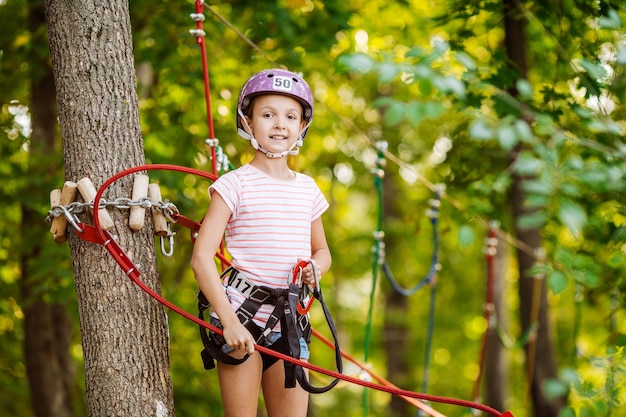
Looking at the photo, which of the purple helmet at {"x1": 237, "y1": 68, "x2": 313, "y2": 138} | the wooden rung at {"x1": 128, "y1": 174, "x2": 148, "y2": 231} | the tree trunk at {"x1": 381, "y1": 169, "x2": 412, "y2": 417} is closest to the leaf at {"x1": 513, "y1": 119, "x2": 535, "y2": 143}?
the purple helmet at {"x1": 237, "y1": 68, "x2": 313, "y2": 138}

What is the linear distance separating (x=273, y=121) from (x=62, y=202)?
2.38 ft

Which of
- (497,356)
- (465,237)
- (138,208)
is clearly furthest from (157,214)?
(497,356)

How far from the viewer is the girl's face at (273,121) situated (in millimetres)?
2299

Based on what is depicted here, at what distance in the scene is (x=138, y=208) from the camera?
224 cm

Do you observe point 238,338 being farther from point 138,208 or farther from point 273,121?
point 273,121

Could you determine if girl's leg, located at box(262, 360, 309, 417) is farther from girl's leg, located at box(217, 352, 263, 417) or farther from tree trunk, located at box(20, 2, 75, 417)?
tree trunk, located at box(20, 2, 75, 417)

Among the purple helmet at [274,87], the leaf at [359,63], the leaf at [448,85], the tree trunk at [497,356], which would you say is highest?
the purple helmet at [274,87]

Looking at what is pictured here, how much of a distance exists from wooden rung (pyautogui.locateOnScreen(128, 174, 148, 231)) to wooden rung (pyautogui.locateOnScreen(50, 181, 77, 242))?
188 mm

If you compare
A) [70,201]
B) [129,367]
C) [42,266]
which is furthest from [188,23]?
[129,367]

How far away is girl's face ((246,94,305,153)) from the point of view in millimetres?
2299

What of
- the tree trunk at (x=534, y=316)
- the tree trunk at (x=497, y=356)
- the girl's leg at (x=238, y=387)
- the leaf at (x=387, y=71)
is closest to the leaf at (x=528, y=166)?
the leaf at (x=387, y=71)

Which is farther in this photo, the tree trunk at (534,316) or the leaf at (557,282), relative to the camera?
the tree trunk at (534,316)

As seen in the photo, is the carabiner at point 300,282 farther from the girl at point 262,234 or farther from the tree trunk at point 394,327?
the tree trunk at point 394,327

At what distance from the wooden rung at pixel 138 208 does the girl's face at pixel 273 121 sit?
402 millimetres
